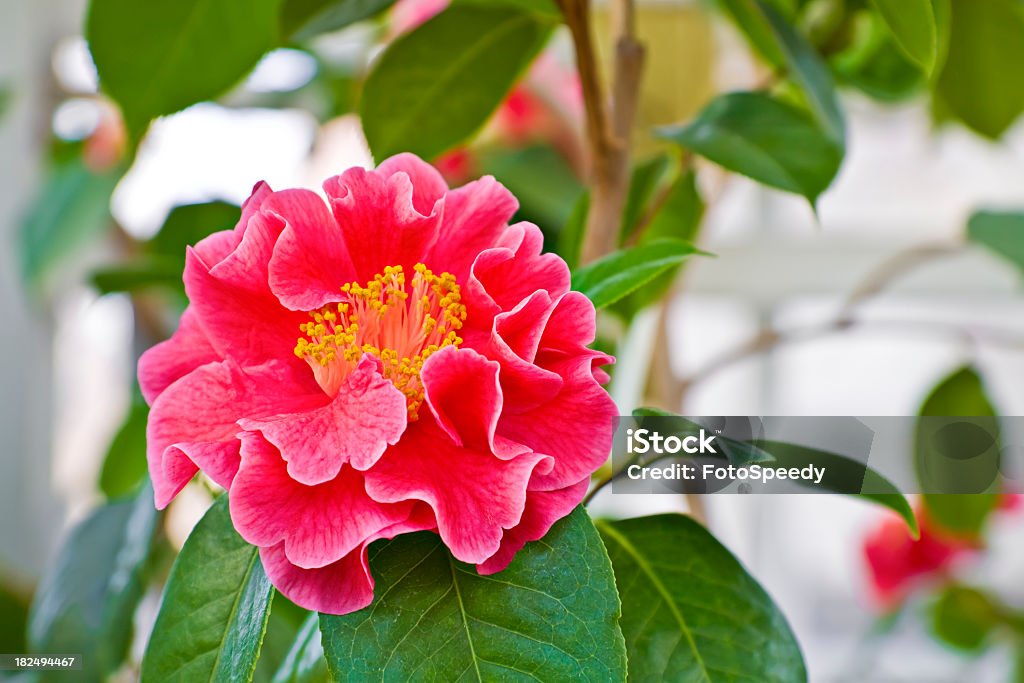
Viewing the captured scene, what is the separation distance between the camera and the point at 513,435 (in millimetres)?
324

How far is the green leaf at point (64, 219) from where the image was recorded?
1049 mm

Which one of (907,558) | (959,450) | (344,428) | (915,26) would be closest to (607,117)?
(915,26)

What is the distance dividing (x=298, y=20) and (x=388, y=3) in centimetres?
5

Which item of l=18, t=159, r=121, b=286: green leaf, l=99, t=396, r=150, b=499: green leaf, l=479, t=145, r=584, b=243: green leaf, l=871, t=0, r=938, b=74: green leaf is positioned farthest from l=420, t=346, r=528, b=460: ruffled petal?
l=18, t=159, r=121, b=286: green leaf

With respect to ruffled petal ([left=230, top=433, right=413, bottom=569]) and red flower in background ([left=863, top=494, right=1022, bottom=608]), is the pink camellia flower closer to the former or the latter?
ruffled petal ([left=230, top=433, right=413, bottom=569])

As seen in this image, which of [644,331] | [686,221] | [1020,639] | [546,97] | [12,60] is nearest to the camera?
[686,221]

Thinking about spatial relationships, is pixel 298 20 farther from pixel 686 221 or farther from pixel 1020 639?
pixel 1020 639

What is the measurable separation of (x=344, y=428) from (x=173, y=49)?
27 cm

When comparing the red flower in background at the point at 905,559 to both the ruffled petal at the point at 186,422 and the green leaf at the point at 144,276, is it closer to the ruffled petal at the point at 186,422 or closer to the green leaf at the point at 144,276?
the green leaf at the point at 144,276

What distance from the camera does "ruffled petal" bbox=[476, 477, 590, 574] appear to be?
0.31m

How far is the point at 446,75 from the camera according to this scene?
22.3 inches

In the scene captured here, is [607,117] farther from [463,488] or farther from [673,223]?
[463,488]

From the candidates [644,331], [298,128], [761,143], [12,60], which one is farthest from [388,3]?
[12,60]

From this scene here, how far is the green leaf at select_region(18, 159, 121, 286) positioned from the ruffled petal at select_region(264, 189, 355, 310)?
0.76 m
